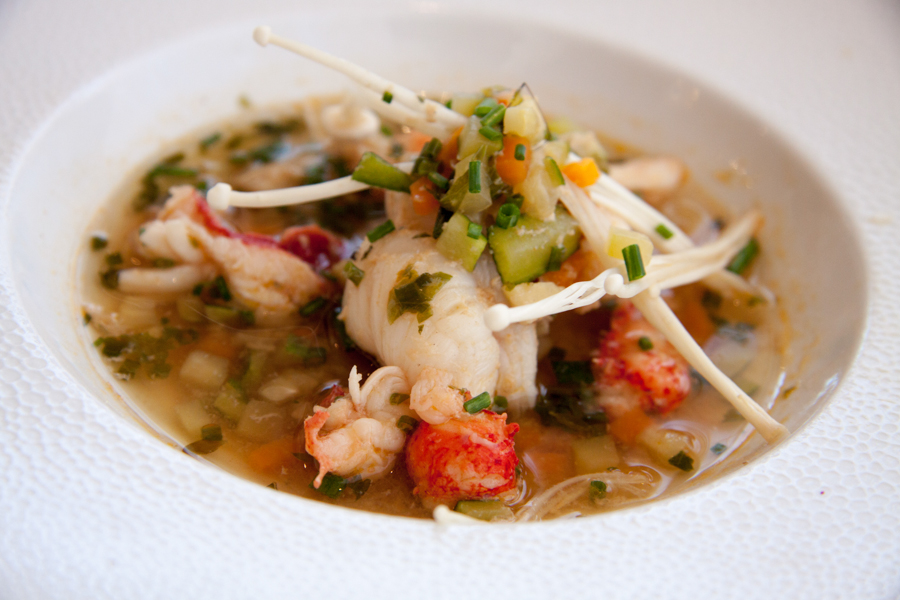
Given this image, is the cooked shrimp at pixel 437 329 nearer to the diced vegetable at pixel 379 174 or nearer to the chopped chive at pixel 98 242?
the diced vegetable at pixel 379 174

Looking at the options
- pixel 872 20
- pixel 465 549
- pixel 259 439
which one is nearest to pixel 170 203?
pixel 259 439

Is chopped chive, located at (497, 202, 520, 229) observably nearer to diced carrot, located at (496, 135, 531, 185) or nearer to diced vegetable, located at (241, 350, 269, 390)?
diced carrot, located at (496, 135, 531, 185)

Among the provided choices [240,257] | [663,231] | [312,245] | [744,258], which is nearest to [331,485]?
[240,257]

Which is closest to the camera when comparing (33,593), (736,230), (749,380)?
(33,593)

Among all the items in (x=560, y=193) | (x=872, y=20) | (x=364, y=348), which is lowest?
(x=364, y=348)

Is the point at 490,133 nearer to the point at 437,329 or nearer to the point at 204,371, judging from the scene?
the point at 437,329

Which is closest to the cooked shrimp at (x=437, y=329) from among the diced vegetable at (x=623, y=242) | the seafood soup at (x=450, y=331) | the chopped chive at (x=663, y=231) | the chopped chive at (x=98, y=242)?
the seafood soup at (x=450, y=331)

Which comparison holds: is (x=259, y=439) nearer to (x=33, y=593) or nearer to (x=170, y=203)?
(x=33, y=593)
